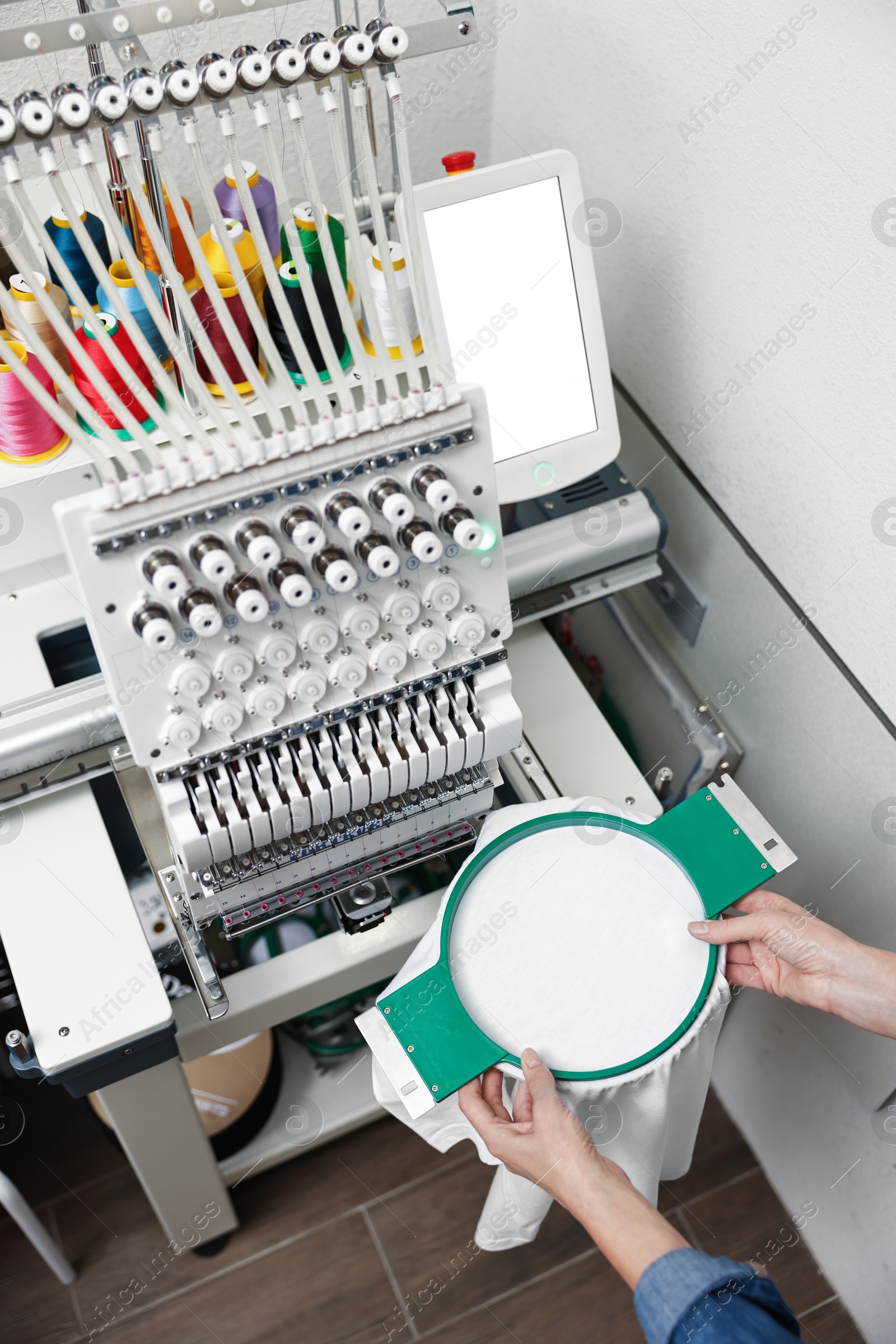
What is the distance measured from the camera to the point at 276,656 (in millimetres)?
1087

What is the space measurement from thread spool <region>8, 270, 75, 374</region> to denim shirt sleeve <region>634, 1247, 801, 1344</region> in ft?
3.95

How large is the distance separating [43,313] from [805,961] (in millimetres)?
1193

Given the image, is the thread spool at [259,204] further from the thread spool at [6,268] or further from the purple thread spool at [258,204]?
the thread spool at [6,268]

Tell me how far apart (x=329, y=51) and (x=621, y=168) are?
0.73 m

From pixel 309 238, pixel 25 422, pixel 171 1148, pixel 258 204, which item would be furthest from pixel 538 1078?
pixel 258 204

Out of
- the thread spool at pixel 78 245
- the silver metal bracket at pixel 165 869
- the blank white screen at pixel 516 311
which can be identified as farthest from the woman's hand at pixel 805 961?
the thread spool at pixel 78 245

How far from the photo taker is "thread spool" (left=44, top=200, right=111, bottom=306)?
4.36 ft

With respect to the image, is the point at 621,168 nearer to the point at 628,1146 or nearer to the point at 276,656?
the point at 276,656

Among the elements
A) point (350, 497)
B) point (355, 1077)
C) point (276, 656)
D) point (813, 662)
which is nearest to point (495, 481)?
point (350, 497)

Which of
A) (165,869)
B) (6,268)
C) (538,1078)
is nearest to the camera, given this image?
(538,1078)

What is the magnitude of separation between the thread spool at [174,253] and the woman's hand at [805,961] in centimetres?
102

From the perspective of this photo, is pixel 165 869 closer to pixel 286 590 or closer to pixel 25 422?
pixel 286 590

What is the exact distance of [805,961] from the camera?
1202mm

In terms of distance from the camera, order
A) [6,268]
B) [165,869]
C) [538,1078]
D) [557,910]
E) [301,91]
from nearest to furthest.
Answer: [538,1078] → [557,910] → [165,869] → [6,268] → [301,91]
